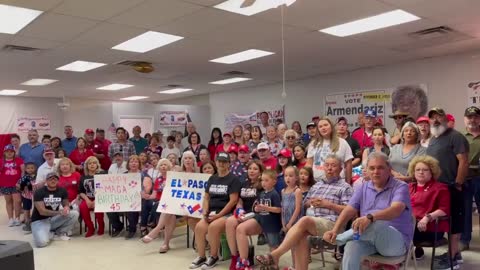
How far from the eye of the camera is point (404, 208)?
→ 8.74 ft

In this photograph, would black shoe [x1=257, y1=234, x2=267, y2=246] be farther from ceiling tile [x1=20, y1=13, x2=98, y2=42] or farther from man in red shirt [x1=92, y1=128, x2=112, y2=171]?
man in red shirt [x1=92, y1=128, x2=112, y2=171]

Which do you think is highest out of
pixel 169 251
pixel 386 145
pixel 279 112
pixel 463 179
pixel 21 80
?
pixel 21 80

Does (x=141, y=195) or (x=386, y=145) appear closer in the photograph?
(x=386, y=145)

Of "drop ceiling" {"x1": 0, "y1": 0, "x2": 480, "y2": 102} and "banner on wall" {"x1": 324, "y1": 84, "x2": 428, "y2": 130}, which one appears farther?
"banner on wall" {"x1": 324, "y1": 84, "x2": 428, "y2": 130}

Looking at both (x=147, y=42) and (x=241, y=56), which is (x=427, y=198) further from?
(x=241, y=56)

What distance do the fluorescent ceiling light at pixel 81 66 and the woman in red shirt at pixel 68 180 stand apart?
1965 mm

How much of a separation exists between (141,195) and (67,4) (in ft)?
8.13

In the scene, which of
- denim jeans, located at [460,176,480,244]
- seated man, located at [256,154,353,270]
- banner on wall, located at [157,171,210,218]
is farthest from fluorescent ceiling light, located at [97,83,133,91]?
denim jeans, located at [460,176,480,244]

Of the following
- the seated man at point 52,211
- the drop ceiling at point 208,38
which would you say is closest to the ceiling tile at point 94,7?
the drop ceiling at point 208,38

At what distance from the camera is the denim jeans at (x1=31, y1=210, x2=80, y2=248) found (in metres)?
5.07

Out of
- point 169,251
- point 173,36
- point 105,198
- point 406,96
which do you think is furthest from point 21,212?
point 406,96

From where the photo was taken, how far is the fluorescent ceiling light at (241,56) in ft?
21.3

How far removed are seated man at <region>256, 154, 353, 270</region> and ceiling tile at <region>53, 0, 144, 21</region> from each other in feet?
7.78

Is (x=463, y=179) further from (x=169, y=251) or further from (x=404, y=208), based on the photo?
(x=169, y=251)
